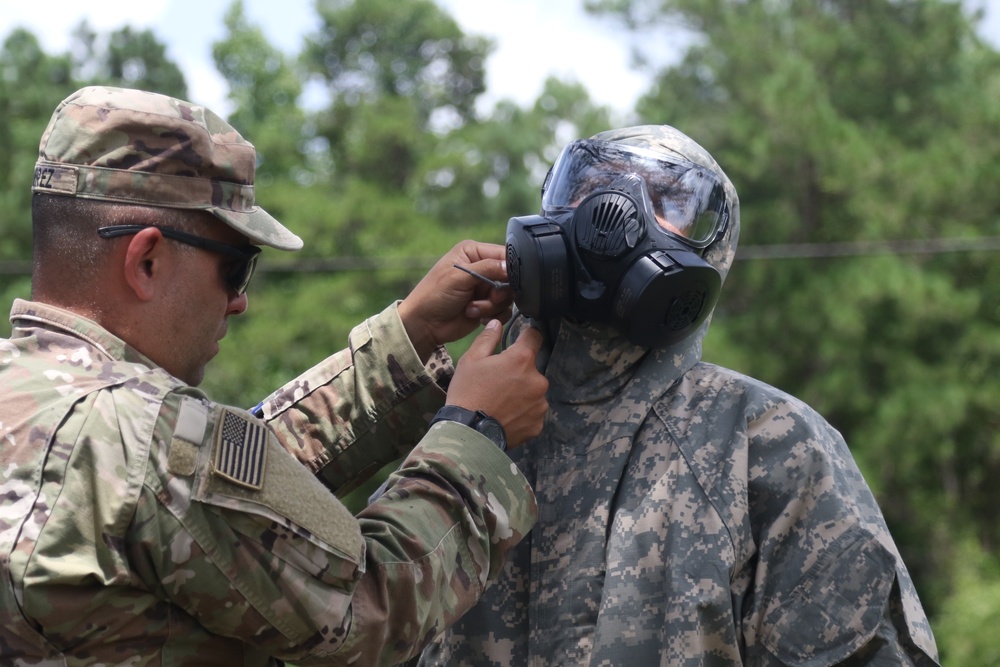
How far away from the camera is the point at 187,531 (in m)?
2.22

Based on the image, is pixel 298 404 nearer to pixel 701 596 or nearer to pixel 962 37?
pixel 701 596

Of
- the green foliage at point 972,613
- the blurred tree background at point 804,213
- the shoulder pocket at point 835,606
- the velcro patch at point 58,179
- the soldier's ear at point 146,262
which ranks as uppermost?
the velcro patch at point 58,179

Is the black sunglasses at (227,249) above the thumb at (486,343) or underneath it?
above

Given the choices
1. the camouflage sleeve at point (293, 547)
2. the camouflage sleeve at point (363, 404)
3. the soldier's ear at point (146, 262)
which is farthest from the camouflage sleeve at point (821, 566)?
the soldier's ear at point (146, 262)

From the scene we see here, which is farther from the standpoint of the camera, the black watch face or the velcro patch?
the black watch face

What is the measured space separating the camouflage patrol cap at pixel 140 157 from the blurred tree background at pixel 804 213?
14829 millimetres

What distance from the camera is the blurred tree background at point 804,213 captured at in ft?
65.3

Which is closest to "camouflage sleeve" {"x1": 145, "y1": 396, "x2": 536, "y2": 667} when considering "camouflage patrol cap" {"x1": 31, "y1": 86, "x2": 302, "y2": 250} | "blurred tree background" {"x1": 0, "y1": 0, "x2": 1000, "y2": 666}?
"camouflage patrol cap" {"x1": 31, "y1": 86, "x2": 302, "y2": 250}

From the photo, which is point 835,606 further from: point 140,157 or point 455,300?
point 140,157

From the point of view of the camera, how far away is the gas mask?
261cm

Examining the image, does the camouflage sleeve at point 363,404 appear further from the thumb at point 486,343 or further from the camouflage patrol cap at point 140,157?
the camouflage patrol cap at point 140,157

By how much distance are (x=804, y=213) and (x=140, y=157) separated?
21.1 metres

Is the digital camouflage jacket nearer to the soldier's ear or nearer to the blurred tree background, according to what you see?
the soldier's ear

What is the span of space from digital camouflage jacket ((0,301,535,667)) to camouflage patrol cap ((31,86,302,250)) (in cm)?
28
